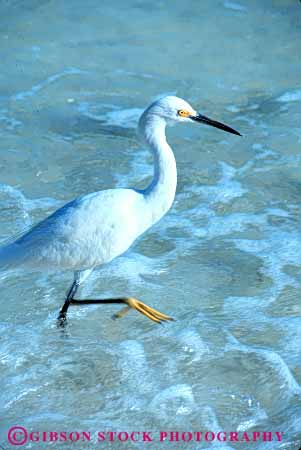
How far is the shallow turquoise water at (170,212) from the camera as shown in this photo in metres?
4.80

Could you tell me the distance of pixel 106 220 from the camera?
503cm

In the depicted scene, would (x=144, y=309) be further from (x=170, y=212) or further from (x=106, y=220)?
(x=170, y=212)

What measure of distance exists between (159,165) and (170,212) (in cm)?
161

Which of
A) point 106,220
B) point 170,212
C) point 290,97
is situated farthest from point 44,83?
point 106,220

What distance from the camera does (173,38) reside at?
980cm

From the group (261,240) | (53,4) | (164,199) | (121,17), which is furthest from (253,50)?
(164,199)

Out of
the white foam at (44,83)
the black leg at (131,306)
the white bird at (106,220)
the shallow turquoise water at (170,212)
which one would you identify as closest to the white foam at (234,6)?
the shallow turquoise water at (170,212)

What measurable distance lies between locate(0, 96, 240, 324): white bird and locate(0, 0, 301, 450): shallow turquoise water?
47cm

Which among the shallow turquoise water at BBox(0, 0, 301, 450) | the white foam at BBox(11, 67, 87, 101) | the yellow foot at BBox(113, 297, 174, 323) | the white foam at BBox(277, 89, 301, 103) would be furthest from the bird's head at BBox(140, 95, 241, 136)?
the white foam at BBox(11, 67, 87, 101)

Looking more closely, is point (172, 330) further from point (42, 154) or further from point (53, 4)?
point (53, 4)

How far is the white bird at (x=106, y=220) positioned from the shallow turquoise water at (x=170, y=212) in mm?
472

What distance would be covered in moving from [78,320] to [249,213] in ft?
5.92

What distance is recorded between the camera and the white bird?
505 cm

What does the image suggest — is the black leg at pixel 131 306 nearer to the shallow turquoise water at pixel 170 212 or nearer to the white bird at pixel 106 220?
the white bird at pixel 106 220
